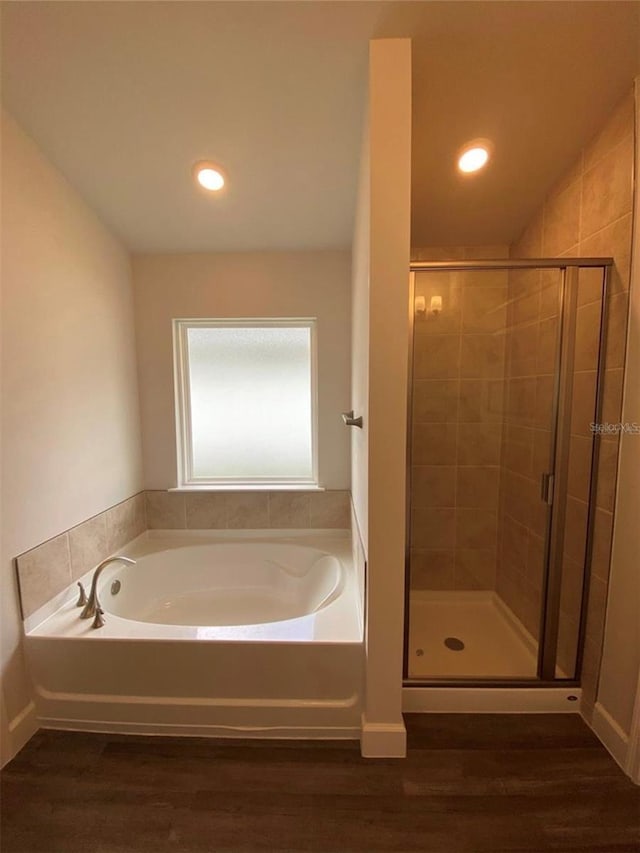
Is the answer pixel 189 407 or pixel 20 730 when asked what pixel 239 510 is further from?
pixel 20 730

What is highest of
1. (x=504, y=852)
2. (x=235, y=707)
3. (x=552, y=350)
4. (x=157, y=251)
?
(x=157, y=251)

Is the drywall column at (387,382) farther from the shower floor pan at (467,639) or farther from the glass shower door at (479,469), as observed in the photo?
the glass shower door at (479,469)

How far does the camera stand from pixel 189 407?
2174mm

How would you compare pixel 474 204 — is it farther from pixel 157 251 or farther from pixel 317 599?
pixel 317 599

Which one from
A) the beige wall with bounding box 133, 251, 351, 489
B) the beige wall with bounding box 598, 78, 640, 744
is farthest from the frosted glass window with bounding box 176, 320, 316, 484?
the beige wall with bounding box 598, 78, 640, 744

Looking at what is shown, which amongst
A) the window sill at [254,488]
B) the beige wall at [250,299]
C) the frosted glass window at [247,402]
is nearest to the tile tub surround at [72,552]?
the window sill at [254,488]

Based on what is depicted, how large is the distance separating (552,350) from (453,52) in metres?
1.18

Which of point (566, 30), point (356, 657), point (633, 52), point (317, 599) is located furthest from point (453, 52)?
point (317, 599)

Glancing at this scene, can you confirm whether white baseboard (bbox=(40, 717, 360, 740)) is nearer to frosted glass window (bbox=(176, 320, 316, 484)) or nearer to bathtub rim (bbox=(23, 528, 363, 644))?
bathtub rim (bbox=(23, 528, 363, 644))

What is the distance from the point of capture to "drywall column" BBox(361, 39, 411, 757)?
37.6 inches

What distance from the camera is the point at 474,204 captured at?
1573mm

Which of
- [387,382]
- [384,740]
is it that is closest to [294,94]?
[387,382]

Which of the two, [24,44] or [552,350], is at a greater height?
[24,44]

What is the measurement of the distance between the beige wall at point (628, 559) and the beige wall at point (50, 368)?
2.30 metres
